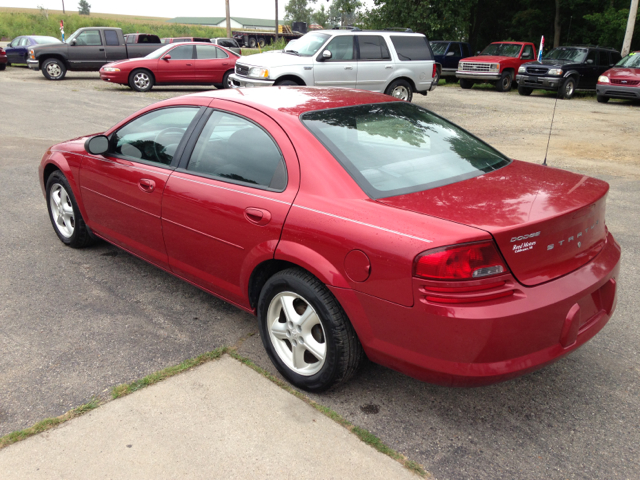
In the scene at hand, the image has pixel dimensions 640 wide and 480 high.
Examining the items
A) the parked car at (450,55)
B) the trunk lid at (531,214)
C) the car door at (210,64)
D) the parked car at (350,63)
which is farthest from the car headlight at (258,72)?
the parked car at (450,55)

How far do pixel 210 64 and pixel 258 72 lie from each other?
5.29 meters

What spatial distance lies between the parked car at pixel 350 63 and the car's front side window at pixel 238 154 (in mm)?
9691

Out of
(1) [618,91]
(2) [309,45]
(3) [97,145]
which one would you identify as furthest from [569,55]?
(3) [97,145]

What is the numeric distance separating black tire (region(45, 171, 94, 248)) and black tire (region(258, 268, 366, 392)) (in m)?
2.44

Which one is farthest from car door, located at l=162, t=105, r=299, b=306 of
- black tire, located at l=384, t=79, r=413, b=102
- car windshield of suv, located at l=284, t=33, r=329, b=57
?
black tire, located at l=384, t=79, r=413, b=102

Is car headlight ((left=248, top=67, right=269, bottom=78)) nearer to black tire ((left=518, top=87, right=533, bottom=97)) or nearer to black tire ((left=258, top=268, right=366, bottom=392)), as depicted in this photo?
black tire ((left=258, top=268, right=366, bottom=392))

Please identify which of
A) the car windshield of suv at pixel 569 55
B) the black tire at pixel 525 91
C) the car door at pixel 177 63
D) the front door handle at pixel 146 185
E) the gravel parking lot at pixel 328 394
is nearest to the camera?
the gravel parking lot at pixel 328 394

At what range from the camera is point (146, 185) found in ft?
12.3

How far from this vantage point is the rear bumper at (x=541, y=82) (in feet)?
62.6

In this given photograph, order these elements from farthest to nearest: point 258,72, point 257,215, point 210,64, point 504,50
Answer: point 504,50
point 210,64
point 258,72
point 257,215

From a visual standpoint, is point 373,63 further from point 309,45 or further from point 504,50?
point 504,50

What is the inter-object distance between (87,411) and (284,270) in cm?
121

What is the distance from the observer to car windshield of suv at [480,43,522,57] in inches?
882

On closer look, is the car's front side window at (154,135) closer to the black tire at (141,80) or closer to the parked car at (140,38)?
the black tire at (141,80)
